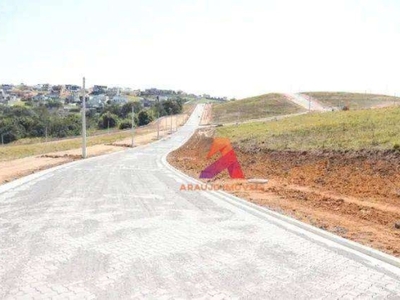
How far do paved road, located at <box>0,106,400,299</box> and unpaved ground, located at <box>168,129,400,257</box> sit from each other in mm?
1213

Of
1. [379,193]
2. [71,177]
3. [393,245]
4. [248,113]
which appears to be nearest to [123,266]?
[393,245]

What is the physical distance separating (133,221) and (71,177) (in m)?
9.29

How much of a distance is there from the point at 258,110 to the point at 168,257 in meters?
100.0

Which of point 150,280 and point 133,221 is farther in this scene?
point 133,221

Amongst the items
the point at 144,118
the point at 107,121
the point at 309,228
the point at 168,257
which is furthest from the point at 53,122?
the point at 168,257

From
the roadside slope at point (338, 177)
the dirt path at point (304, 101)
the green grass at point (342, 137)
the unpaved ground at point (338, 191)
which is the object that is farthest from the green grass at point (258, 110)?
the unpaved ground at point (338, 191)

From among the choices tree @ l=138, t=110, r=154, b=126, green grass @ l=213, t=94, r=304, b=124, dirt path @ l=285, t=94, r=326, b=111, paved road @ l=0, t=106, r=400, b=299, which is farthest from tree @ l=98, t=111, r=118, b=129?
paved road @ l=0, t=106, r=400, b=299

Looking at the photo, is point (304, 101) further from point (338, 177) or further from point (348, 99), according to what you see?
point (338, 177)

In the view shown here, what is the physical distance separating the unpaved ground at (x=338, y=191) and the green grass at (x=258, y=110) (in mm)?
70305

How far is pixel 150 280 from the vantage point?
5.23m

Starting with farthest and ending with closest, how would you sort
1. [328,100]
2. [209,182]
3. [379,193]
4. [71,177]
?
[328,100] → [71,177] → [209,182] → [379,193]

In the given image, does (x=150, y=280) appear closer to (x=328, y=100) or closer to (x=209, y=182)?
(x=209, y=182)

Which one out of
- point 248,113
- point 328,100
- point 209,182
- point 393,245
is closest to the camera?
point 393,245

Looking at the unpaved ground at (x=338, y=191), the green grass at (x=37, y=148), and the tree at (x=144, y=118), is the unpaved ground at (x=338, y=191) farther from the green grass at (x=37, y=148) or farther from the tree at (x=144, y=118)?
the tree at (x=144, y=118)
